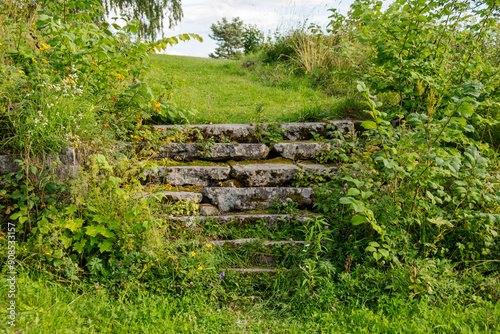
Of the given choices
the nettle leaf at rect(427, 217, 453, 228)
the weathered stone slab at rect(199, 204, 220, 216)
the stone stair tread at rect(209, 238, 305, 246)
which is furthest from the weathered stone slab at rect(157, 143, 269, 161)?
the nettle leaf at rect(427, 217, 453, 228)

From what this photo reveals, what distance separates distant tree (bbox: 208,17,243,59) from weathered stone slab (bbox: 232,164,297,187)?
3691cm

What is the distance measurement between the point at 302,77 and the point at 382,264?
587 centimetres

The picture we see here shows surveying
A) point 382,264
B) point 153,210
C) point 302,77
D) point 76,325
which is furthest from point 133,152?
point 302,77

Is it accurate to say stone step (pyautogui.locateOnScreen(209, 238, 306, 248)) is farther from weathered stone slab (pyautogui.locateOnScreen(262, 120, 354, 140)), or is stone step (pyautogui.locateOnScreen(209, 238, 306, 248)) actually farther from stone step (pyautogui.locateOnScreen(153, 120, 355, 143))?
weathered stone slab (pyautogui.locateOnScreen(262, 120, 354, 140))

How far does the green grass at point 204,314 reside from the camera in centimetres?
223

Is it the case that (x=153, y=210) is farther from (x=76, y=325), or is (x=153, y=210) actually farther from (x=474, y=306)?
(x=474, y=306)

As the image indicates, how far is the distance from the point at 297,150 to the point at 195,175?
149cm

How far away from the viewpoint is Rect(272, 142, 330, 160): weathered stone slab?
14.8 feet

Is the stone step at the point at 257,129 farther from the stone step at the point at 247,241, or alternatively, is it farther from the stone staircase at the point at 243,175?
the stone step at the point at 247,241

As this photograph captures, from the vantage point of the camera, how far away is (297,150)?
14.8 ft

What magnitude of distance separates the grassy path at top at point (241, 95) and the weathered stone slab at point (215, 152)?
0.66 meters

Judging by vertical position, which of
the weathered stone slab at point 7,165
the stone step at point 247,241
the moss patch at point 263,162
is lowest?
the stone step at point 247,241

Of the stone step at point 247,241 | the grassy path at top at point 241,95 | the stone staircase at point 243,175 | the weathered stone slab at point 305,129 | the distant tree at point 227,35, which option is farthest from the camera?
the distant tree at point 227,35

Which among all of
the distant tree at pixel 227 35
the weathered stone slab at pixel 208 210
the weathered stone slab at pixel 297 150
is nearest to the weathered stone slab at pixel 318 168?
the weathered stone slab at pixel 297 150
